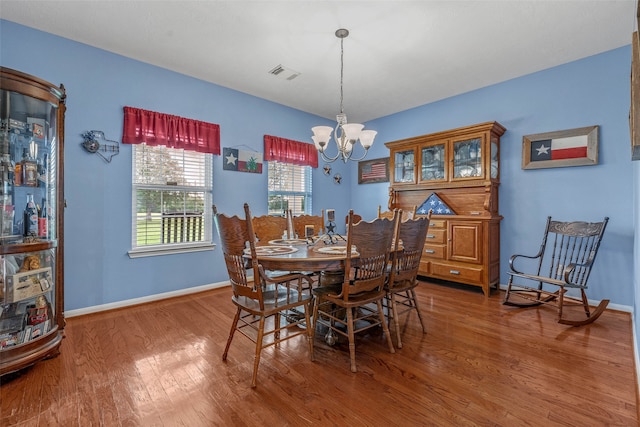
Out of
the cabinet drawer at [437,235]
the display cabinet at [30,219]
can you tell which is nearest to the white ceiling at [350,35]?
the display cabinet at [30,219]

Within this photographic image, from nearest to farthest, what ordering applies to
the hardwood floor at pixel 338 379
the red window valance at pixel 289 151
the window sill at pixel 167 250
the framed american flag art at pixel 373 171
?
the hardwood floor at pixel 338 379
the window sill at pixel 167 250
the red window valance at pixel 289 151
the framed american flag art at pixel 373 171

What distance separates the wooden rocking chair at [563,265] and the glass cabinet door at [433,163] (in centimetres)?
138

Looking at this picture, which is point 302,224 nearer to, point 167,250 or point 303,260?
point 303,260

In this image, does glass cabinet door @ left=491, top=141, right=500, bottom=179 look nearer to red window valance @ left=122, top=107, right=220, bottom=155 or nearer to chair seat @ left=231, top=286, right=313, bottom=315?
chair seat @ left=231, top=286, right=313, bottom=315

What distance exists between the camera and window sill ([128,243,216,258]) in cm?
329

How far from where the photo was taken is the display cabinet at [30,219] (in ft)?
6.35

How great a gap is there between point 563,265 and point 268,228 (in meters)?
3.26

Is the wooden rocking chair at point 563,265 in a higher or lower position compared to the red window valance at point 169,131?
lower

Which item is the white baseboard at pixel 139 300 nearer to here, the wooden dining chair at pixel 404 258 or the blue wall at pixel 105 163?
the blue wall at pixel 105 163

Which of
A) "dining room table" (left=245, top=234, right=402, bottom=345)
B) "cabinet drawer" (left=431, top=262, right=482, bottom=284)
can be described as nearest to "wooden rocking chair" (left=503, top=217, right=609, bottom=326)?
"cabinet drawer" (left=431, top=262, right=482, bottom=284)

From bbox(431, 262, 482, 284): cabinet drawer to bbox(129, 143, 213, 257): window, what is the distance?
3152mm

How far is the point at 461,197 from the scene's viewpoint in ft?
13.2

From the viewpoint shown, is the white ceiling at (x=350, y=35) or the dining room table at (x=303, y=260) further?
the white ceiling at (x=350, y=35)

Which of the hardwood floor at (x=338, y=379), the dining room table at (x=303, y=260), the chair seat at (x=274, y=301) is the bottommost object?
the hardwood floor at (x=338, y=379)
